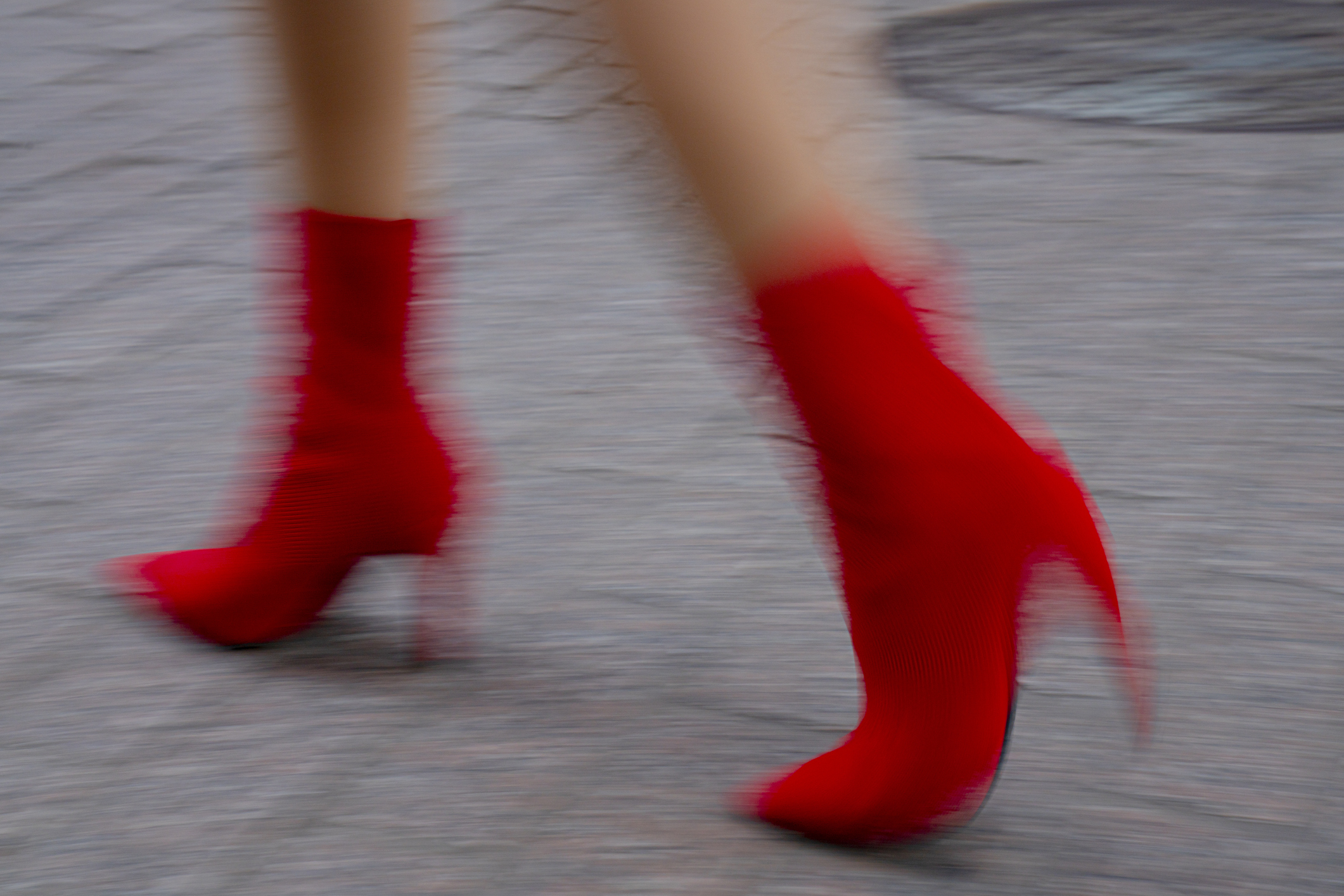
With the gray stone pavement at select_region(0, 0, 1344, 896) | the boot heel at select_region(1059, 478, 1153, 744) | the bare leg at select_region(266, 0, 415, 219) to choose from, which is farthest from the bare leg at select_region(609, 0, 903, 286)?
the bare leg at select_region(266, 0, 415, 219)

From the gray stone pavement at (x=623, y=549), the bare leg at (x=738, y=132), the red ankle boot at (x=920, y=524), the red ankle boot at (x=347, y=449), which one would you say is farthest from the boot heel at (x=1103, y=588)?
the red ankle boot at (x=347, y=449)

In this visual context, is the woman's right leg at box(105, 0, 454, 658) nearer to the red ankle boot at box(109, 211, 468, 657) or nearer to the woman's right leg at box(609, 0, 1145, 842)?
the red ankle boot at box(109, 211, 468, 657)

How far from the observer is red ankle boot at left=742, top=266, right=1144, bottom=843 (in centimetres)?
126

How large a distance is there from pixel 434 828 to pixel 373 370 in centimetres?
44

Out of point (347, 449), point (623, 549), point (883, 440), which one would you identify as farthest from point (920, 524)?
point (623, 549)

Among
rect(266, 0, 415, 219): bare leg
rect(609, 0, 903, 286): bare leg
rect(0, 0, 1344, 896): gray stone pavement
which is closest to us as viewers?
rect(609, 0, 903, 286): bare leg

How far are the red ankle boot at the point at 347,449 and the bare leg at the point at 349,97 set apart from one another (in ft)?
0.10

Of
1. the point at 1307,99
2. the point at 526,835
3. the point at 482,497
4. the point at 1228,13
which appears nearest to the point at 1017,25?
the point at 1228,13

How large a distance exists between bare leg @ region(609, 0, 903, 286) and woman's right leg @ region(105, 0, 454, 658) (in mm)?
393

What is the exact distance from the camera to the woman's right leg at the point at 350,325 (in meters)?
1.55

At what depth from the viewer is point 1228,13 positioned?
4.20 metres

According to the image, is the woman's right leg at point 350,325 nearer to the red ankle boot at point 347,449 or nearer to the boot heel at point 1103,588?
the red ankle boot at point 347,449

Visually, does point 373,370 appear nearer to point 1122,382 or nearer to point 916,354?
point 916,354

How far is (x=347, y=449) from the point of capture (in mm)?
1573
